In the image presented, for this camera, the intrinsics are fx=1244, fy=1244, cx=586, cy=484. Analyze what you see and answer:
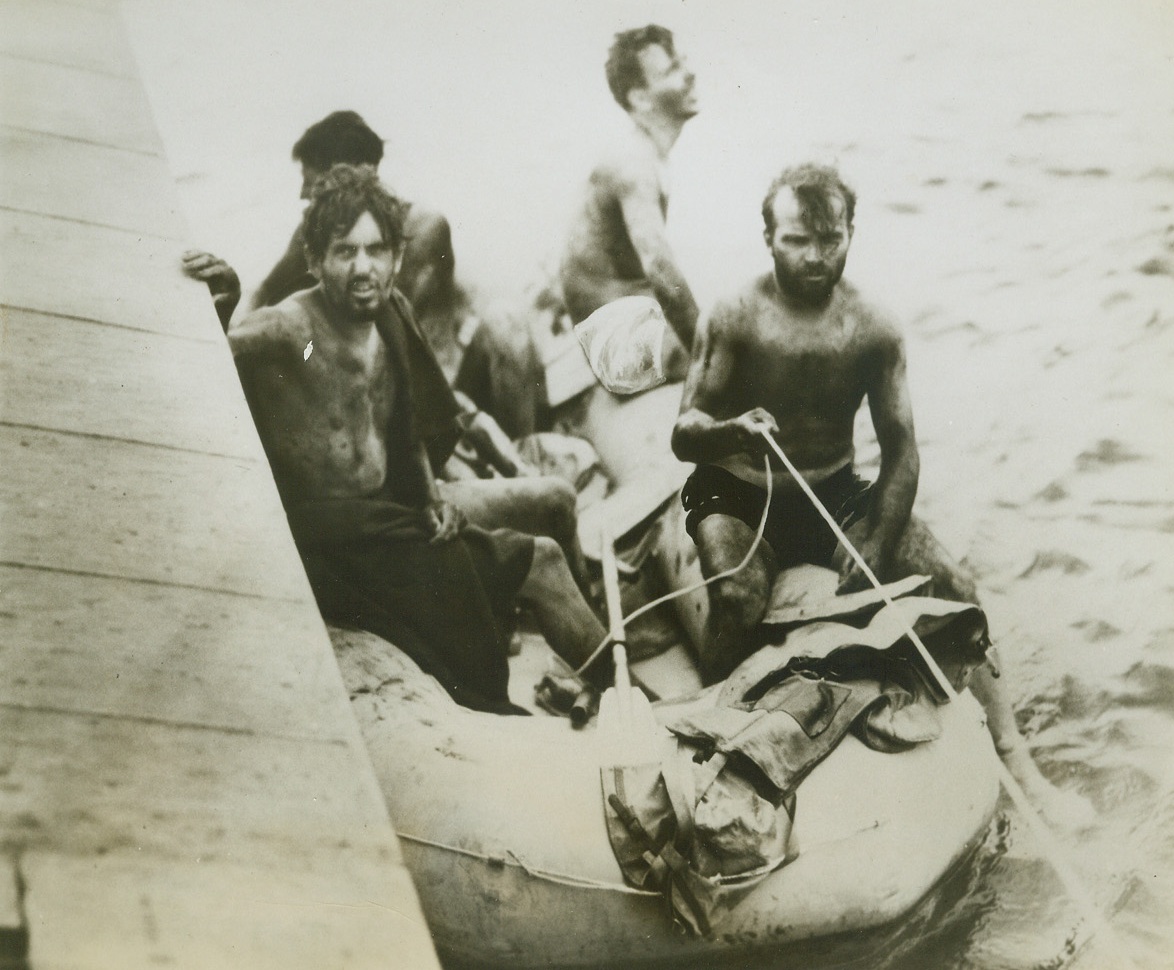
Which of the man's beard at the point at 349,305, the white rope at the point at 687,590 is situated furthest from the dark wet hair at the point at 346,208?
the white rope at the point at 687,590

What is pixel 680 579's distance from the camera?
15.1ft

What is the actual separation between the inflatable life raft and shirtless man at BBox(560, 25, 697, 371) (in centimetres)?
151

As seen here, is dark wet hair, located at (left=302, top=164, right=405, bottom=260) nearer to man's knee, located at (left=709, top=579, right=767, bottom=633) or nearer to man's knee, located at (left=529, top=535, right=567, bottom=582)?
man's knee, located at (left=529, top=535, right=567, bottom=582)

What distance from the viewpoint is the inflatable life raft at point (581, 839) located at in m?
4.08

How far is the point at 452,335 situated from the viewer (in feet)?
15.7

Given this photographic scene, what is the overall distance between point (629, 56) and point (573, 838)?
9.95 feet

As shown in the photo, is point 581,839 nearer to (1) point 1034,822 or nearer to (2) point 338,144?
(1) point 1034,822

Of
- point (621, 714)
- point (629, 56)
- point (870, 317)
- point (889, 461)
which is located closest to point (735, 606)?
point (621, 714)

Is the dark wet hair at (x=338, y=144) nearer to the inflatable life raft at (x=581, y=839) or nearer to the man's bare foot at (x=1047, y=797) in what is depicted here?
the inflatable life raft at (x=581, y=839)

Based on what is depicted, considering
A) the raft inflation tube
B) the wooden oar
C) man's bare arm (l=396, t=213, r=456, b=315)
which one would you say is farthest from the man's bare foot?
man's bare arm (l=396, t=213, r=456, b=315)

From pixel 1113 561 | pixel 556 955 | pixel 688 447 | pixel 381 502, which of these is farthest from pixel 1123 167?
pixel 556 955

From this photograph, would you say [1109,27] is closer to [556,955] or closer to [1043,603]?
[1043,603]

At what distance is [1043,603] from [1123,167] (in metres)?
1.86

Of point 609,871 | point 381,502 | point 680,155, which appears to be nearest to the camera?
point 609,871
